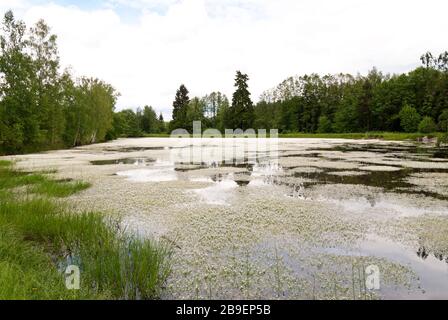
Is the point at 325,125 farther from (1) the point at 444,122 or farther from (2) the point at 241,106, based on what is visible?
(1) the point at 444,122

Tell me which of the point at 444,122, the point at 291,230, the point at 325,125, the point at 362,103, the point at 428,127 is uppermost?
the point at 362,103

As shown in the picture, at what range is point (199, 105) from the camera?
364 ft

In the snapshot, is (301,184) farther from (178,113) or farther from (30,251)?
(178,113)

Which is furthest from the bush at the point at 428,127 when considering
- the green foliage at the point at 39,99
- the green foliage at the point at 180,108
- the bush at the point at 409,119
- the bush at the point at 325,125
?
the green foliage at the point at 180,108

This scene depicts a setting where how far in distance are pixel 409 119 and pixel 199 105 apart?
65870 millimetres

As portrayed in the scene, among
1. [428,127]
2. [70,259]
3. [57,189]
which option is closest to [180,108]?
[428,127]

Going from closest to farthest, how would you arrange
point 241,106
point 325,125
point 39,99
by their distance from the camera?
1. point 39,99
2. point 325,125
3. point 241,106

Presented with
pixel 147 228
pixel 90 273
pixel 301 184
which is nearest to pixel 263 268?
pixel 90 273

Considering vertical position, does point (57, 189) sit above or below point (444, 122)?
below

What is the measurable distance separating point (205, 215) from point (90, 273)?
4699mm

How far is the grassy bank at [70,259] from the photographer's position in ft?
14.4

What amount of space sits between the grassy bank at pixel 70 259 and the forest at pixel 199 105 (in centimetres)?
2775

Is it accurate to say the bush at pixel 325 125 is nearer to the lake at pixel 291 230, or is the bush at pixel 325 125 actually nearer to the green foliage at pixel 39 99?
the green foliage at pixel 39 99

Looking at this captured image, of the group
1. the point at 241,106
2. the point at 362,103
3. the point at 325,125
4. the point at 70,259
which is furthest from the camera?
the point at 241,106
